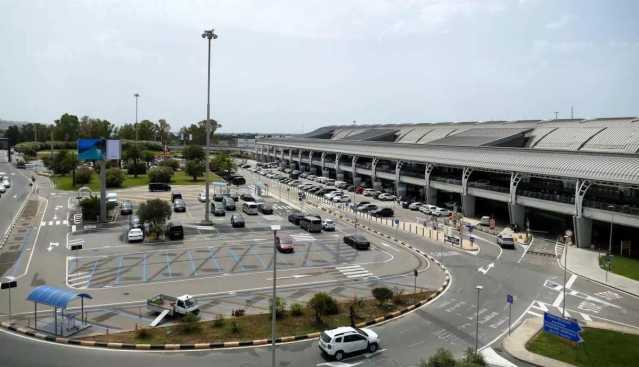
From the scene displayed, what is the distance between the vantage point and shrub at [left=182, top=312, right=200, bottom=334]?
21.6 meters

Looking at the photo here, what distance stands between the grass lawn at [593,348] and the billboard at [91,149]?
45.1 metres

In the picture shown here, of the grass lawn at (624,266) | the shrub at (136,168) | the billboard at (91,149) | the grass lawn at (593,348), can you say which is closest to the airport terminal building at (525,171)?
the grass lawn at (624,266)

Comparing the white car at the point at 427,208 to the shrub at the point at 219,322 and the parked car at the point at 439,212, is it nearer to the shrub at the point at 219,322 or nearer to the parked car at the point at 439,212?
the parked car at the point at 439,212

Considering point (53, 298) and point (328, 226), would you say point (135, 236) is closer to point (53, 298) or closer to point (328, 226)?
point (328, 226)

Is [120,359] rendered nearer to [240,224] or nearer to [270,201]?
[240,224]

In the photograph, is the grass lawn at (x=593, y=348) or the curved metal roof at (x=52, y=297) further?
the curved metal roof at (x=52, y=297)

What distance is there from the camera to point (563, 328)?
20.5 metres

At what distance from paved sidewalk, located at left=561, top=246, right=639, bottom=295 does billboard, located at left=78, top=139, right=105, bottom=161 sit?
145 ft

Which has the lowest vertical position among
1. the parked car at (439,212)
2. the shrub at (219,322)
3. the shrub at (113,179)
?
the shrub at (219,322)

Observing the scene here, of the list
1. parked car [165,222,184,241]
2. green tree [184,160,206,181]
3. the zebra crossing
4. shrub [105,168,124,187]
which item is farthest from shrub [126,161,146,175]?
the zebra crossing

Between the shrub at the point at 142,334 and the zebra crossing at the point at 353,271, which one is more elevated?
the shrub at the point at 142,334

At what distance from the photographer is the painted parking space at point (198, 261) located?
30641mm

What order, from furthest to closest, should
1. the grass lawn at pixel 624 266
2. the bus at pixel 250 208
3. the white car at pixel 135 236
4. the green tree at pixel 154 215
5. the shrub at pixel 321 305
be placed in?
the bus at pixel 250 208 → the green tree at pixel 154 215 → the white car at pixel 135 236 → the grass lawn at pixel 624 266 → the shrub at pixel 321 305

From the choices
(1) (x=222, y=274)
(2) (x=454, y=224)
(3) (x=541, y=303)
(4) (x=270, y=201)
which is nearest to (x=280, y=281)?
(1) (x=222, y=274)
